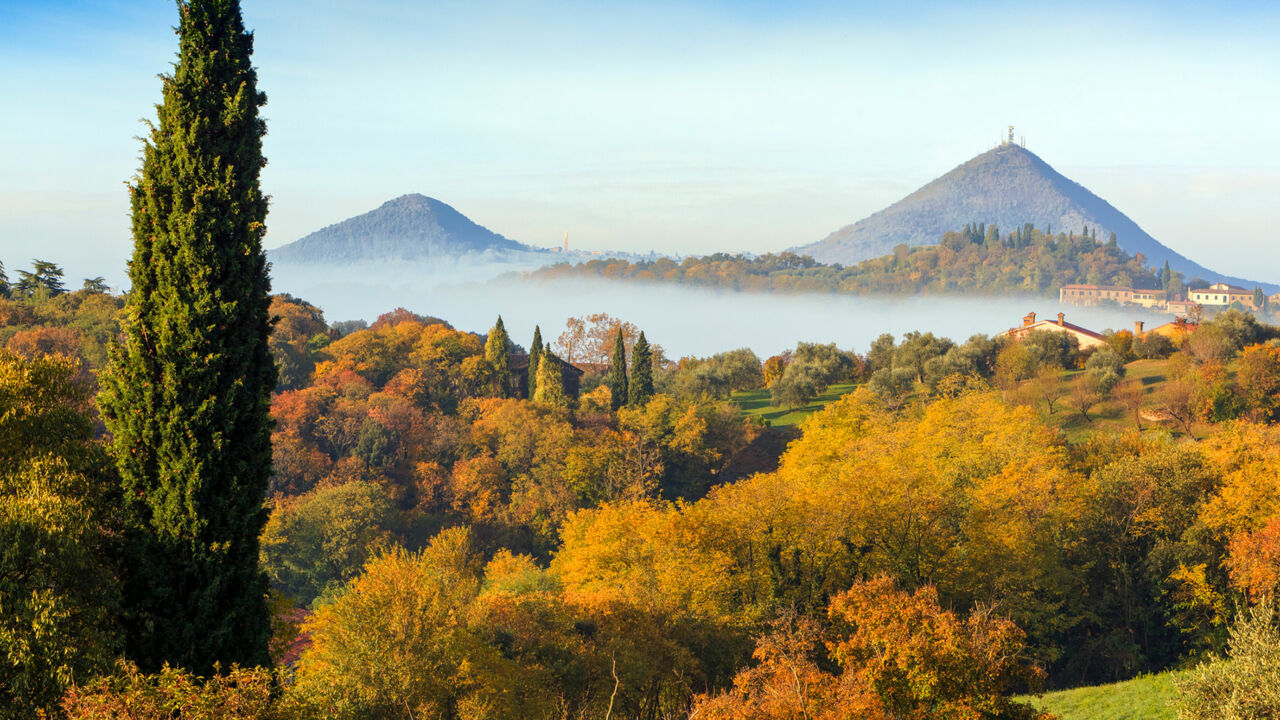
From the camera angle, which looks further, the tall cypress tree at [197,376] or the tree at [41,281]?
the tree at [41,281]

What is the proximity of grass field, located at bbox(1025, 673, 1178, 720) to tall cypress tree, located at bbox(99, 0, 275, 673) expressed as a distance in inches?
843

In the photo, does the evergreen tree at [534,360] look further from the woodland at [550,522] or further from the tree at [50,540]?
the tree at [50,540]

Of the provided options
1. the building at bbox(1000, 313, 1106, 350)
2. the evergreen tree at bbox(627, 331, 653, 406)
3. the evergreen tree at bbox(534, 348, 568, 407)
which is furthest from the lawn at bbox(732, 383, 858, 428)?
the building at bbox(1000, 313, 1106, 350)

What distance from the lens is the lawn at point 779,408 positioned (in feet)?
231

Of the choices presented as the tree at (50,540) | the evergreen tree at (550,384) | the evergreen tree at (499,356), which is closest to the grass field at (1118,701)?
the tree at (50,540)

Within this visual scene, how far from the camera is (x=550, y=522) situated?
166 ft

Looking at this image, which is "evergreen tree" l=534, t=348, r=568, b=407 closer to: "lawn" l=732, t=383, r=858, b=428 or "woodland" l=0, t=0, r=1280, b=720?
"woodland" l=0, t=0, r=1280, b=720

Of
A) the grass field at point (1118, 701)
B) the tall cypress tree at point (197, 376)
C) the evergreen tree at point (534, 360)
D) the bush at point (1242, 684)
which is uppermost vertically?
the tall cypress tree at point (197, 376)

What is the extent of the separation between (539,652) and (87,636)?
1428 cm

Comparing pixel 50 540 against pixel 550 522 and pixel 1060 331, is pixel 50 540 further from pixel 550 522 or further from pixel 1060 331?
pixel 1060 331

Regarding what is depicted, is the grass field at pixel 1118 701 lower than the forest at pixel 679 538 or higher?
lower

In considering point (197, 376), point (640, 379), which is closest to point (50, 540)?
point (197, 376)

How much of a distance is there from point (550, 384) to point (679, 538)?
136 ft

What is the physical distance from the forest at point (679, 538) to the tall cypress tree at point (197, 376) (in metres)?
0.65
